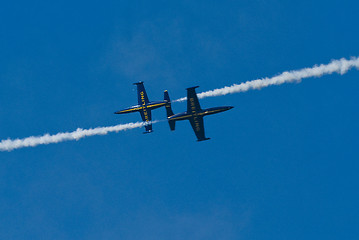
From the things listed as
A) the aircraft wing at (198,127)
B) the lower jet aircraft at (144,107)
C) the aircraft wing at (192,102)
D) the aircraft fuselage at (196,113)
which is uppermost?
the lower jet aircraft at (144,107)

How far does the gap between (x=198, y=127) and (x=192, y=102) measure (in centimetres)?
575

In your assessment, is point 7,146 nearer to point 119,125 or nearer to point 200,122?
point 119,125

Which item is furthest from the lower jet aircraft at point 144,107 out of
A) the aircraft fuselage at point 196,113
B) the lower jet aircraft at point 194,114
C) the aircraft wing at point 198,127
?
the aircraft wing at point 198,127

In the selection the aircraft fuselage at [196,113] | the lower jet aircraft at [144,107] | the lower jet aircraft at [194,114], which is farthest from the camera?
the lower jet aircraft at [144,107]

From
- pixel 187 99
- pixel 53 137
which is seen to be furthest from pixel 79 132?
pixel 187 99

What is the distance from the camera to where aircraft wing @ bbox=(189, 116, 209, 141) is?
111812 millimetres

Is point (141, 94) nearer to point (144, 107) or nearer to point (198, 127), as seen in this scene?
point (144, 107)

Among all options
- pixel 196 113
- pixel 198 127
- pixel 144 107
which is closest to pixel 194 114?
A: pixel 196 113

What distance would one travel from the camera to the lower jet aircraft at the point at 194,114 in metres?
109

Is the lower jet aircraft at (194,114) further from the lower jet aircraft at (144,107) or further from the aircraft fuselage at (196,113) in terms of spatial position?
the lower jet aircraft at (144,107)

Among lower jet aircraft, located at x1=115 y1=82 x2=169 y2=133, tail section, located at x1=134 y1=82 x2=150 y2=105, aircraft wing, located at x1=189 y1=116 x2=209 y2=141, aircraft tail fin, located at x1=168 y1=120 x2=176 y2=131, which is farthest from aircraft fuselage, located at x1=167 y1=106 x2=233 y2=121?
tail section, located at x1=134 y1=82 x2=150 y2=105

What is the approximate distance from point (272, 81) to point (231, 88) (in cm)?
696

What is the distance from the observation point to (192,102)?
10925cm

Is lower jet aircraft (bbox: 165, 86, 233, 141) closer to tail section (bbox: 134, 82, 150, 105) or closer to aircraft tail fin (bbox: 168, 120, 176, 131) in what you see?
aircraft tail fin (bbox: 168, 120, 176, 131)
